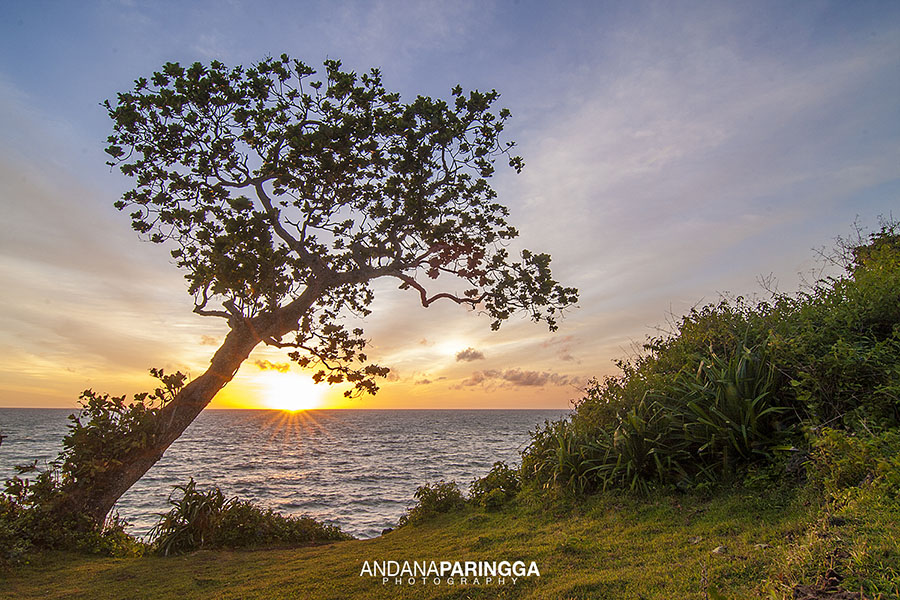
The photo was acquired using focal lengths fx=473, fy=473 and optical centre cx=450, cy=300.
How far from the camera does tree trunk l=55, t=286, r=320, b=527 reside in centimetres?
979

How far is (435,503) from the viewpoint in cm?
1010

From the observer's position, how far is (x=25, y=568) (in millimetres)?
7941

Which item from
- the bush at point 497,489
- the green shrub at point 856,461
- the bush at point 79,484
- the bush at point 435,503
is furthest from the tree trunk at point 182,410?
→ the green shrub at point 856,461

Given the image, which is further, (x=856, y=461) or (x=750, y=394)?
(x=750, y=394)

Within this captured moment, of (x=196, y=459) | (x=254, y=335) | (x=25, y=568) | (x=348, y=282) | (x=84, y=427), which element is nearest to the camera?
(x=25, y=568)

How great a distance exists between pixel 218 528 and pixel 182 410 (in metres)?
2.75

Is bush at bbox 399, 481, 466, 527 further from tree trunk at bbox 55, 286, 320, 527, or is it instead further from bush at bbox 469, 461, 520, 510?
tree trunk at bbox 55, 286, 320, 527

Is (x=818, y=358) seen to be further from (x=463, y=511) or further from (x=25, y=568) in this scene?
(x=25, y=568)

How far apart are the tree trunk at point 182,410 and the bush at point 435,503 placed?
5.11 meters

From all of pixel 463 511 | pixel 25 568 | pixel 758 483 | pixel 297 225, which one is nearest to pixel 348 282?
pixel 297 225

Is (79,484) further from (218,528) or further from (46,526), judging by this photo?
(218,528)

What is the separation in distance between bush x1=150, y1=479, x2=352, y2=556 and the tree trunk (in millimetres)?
1148

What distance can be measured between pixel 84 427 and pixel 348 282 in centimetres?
646

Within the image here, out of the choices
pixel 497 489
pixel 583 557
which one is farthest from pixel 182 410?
pixel 583 557
